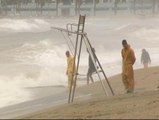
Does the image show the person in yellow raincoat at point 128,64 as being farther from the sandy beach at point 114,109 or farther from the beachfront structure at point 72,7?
the beachfront structure at point 72,7

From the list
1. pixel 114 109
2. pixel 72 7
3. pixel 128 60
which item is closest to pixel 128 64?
pixel 128 60

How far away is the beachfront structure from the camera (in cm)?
10981

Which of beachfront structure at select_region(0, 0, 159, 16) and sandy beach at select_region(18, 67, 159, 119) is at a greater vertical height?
sandy beach at select_region(18, 67, 159, 119)

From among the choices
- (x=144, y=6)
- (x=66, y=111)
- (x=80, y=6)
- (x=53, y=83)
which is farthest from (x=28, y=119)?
(x=144, y=6)

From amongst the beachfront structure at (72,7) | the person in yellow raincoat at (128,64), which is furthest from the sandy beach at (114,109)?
the beachfront structure at (72,7)

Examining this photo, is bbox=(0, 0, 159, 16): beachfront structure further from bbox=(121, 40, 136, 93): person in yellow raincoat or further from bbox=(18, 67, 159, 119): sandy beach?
bbox=(18, 67, 159, 119): sandy beach

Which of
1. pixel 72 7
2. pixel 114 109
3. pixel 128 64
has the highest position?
pixel 128 64

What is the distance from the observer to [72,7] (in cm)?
11675

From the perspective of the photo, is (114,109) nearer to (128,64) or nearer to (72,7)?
(128,64)

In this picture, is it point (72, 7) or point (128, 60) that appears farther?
point (72, 7)

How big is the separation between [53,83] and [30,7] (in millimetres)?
95096

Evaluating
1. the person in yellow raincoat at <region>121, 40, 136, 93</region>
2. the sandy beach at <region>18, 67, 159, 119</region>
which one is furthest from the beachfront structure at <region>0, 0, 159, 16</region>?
the sandy beach at <region>18, 67, 159, 119</region>

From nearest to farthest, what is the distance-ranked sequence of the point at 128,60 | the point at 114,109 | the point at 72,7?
the point at 114,109 < the point at 128,60 < the point at 72,7

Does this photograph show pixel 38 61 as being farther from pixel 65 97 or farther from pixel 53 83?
pixel 65 97
